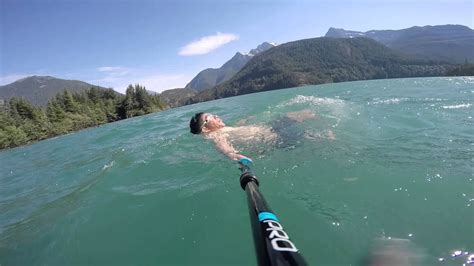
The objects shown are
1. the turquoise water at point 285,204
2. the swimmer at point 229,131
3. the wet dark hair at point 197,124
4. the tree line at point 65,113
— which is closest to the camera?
the turquoise water at point 285,204

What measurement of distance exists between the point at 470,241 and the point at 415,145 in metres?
3.76

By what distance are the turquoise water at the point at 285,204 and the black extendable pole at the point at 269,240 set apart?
1.49 m

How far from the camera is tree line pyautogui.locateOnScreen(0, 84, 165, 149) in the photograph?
2080 inches

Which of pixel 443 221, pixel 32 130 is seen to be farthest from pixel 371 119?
pixel 32 130

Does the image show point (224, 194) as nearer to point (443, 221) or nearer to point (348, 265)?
point (348, 265)

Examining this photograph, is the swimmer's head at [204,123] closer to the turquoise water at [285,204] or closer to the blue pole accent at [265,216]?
the turquoise water at [285,204]

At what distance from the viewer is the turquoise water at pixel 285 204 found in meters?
3.61

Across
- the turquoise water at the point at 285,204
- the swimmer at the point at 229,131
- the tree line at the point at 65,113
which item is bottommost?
the turquoise water at the point at 285,204

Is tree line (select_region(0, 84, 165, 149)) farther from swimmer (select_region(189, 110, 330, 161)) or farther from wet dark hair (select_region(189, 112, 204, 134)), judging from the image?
swimmer (select_region(189, 110, 330, 161))

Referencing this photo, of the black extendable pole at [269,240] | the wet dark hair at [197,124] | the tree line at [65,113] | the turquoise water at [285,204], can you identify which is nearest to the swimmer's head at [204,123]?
the wet dark hair at [197,124]

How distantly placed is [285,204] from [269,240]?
3018mm

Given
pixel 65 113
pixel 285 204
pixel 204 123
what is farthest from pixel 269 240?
pixel 65 113

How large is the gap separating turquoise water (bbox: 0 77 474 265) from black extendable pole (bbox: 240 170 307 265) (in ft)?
4.88

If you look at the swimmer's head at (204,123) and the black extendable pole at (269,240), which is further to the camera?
the swimmer's head at (204,123)
